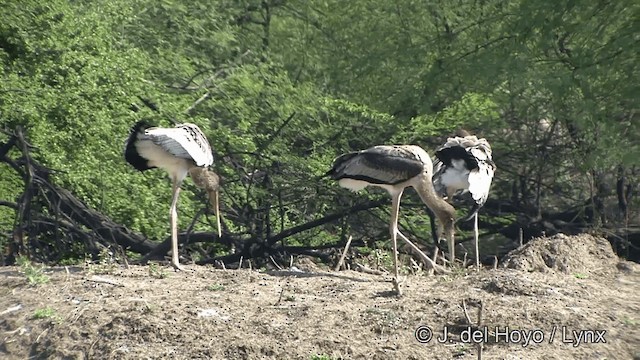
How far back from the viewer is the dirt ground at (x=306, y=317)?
8.09m

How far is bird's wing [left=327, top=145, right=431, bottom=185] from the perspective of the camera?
1110cm

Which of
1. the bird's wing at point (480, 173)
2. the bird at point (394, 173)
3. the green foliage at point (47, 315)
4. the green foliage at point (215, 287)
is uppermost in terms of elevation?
the bird's wing at point (480, 173)

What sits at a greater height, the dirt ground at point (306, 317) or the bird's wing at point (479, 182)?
the bird's wing at point (479, 182)

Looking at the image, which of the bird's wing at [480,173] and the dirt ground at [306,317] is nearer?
the dirt ground at [306,317]

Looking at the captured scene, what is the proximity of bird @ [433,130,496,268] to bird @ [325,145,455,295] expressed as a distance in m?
0.41

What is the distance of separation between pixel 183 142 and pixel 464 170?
10.2 ft

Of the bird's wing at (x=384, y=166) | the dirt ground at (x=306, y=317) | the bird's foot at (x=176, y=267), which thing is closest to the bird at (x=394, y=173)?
the bird's wing at (x=384, y=166)

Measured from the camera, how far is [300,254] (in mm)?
14688

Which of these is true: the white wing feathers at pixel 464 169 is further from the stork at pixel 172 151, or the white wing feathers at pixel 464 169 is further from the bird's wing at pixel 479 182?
the stork at pixel 172 151

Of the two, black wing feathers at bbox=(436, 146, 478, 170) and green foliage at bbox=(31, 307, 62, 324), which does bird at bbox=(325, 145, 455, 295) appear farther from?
green foliage at bbox=(31, 307, 62, 324)

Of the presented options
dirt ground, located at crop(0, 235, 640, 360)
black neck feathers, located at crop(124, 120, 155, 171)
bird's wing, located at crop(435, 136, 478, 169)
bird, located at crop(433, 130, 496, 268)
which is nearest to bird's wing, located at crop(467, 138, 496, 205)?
bird, located at crop(433, 130, 496, 268)

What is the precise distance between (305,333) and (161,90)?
933 cm

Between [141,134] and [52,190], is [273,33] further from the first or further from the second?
[141,134]

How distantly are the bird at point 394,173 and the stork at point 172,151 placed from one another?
1.40 metres
